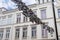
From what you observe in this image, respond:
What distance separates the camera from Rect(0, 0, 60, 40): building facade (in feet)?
40.7

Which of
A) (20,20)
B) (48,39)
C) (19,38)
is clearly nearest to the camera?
(48,39)

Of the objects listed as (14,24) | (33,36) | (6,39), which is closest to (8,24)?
(14,24)

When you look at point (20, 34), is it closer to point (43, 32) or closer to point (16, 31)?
point (16, 31)

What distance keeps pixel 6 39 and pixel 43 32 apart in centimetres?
506

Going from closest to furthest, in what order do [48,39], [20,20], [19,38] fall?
[48,39] < [19,38] < [20,20]

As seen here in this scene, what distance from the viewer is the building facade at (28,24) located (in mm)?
12395

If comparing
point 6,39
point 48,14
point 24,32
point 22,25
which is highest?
point 48,14

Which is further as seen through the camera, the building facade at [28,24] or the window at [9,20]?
the window at [9,20]

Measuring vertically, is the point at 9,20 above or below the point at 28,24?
above

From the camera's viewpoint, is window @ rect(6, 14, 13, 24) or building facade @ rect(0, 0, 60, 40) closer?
building facade @ rect(0, 0, 60, 40)

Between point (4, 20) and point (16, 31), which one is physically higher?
point (4, 20)

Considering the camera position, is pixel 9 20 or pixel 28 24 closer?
pixel 28 24

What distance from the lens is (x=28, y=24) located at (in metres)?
13.6

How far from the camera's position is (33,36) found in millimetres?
12961
